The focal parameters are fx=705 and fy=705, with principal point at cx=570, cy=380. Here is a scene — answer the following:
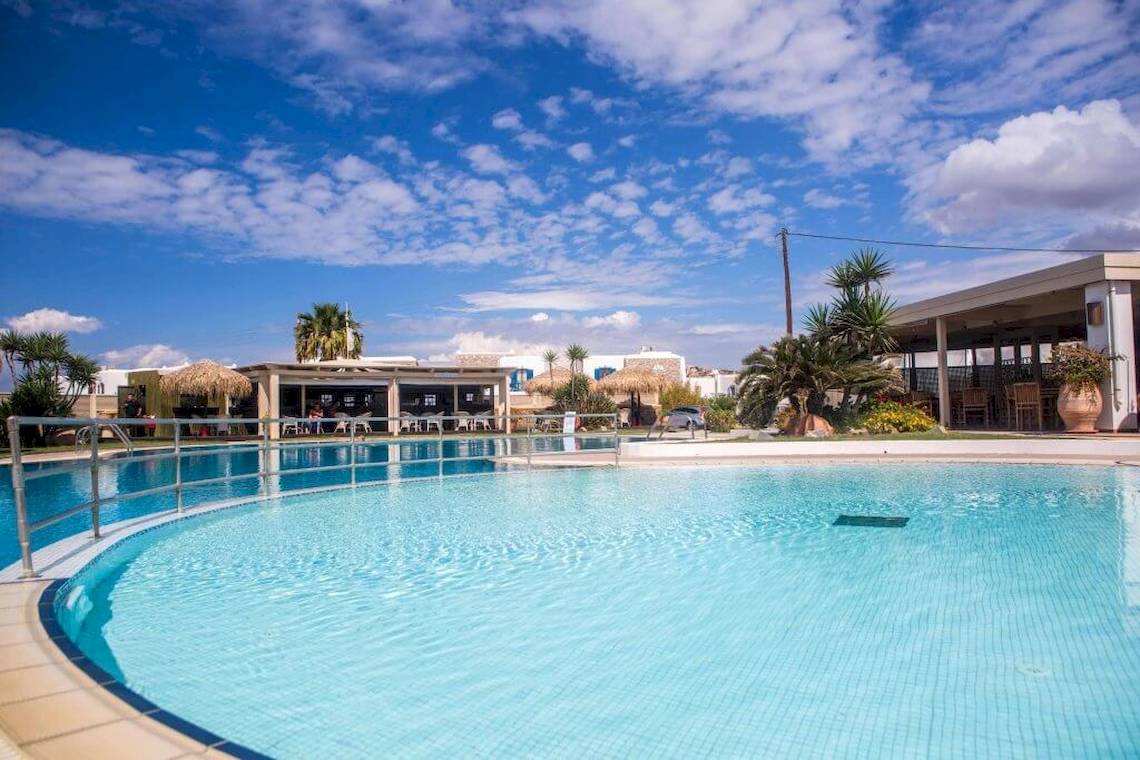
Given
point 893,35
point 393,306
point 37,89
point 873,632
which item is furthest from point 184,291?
point 873,632

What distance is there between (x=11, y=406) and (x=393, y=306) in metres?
16.5

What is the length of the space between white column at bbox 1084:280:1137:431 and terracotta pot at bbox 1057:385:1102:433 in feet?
0.87

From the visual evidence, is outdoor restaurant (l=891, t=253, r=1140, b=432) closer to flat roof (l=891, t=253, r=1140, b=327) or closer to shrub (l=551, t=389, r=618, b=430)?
flat roof (l=891, t=253, r=1140, b=327)

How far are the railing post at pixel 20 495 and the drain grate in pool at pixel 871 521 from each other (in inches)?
255

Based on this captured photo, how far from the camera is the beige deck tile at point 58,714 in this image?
6.57ft

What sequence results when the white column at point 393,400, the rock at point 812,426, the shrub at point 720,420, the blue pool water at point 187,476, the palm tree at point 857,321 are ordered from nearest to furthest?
the blue pool water at point 187,476
the rock at point 812,426
the palm tree at point 857,321
the shrub at point 720,420
the white column at point 393,400

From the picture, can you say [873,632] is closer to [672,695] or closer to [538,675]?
[672,695]

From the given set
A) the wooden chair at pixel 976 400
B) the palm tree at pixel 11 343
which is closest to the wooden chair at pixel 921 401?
the wooden chair at pixel 976 400

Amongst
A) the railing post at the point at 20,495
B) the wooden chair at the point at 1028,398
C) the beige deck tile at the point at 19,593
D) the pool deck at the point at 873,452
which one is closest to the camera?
the beige deck tile at the point at 19,593

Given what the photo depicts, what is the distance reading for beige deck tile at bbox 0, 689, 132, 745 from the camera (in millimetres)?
2002

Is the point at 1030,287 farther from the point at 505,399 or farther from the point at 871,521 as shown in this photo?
the point at 505,399

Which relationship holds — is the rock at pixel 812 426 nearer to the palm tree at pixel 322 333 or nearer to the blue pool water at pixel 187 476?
the blue pool water at pixel 187 476

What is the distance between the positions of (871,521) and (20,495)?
6.85 m

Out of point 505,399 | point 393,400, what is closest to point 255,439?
point 393,400
